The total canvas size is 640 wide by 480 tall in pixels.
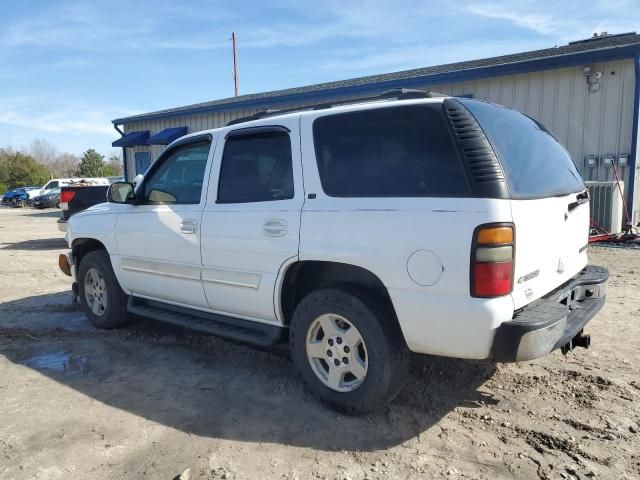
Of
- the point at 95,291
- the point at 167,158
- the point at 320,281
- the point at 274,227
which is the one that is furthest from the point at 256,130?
the point at 95,291

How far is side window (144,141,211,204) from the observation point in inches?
168

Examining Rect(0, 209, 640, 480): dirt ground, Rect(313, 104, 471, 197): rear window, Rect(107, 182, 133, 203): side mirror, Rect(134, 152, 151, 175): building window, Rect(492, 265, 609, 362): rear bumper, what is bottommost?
Rect(0, 209, 640, 480): dirt ground

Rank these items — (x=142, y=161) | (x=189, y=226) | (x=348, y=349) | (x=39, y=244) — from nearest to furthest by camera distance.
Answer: (x=348, y=349)
(x=189, y=226)
(x=39, y=244)
(x=142, y=161)

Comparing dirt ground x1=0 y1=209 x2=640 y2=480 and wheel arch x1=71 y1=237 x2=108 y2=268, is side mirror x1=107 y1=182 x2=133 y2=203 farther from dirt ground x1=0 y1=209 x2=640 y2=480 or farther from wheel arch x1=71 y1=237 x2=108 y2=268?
dirt ground x1=0 y1=209 x2=640 y2=480

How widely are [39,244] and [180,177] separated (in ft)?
33.6

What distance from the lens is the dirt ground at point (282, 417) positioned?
283 centimetres

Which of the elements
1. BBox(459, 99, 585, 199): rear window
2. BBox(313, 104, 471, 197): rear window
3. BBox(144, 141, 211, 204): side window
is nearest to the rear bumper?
BBox(459, 99, 585, 199): rear window

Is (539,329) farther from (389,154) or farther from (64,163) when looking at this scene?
(64,163)

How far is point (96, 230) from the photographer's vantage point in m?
5.11

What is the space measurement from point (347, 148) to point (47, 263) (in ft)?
27.2

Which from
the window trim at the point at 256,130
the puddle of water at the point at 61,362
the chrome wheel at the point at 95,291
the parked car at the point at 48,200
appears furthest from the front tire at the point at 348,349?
the parked car at the point at 48,200

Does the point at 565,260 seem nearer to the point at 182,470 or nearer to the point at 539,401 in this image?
the point at 539,401

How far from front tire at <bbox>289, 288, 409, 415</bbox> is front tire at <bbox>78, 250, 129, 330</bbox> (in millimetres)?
2417

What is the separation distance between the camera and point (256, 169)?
3863 mm
